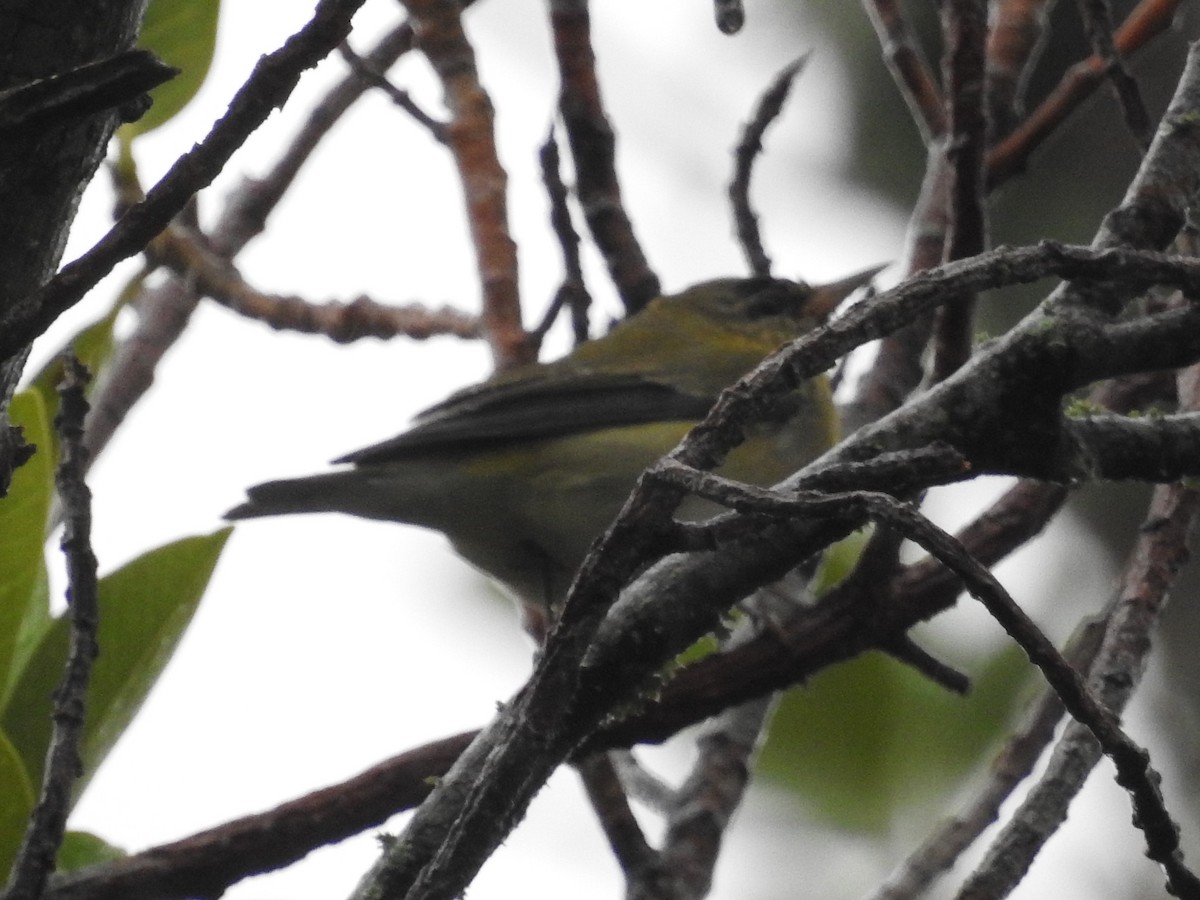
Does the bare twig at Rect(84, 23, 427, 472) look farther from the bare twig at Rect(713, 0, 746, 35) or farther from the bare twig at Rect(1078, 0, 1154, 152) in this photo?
the bare twig at Rect(713, 0, 746, 35)

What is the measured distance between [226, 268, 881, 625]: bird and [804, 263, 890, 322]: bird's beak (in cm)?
88

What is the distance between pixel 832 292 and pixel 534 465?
76.0 inches

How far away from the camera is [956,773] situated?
481 centimetres

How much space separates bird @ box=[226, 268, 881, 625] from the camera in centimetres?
461

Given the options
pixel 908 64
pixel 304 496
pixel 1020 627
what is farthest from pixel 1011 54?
pixel 1020 627

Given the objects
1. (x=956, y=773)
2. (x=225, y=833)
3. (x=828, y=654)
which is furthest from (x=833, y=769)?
(x=225, y=833)

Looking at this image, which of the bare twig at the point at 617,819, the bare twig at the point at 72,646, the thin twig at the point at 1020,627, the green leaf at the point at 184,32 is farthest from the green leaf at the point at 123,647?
the thin twig at the point at 1020,627

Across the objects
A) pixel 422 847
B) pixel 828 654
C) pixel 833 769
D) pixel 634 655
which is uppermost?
pixel 833 769

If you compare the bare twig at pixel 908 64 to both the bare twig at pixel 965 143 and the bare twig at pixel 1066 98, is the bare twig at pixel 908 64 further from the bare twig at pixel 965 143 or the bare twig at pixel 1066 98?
the bare twig at pixel 965 143

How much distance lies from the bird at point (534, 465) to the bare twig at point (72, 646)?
7.07 ft

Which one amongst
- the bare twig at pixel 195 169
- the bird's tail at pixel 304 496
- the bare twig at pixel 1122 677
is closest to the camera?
the bare twig at pixel 195 169

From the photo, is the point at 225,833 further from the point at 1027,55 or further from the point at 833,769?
the point at 1027,55

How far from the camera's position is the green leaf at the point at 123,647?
2.61 metres

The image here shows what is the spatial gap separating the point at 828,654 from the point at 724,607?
3.88 feet
